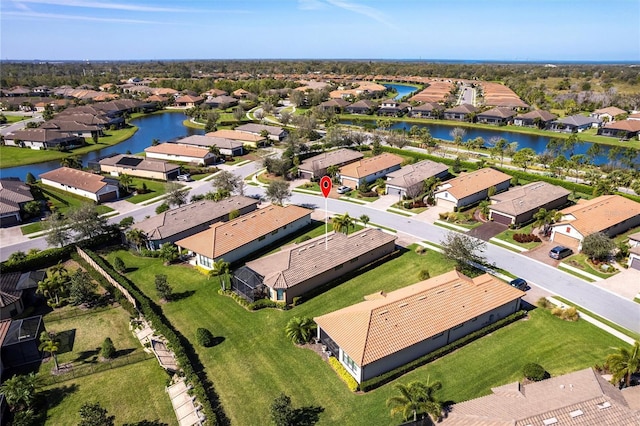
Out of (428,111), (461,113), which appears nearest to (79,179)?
(428,111)

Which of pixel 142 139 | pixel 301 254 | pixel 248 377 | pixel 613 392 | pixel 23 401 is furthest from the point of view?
pixel 142 139

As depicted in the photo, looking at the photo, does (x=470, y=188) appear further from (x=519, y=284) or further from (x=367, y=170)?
(x=519, y=284)

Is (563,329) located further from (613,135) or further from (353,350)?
(613,135)

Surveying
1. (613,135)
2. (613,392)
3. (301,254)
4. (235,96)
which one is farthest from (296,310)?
(235,96)

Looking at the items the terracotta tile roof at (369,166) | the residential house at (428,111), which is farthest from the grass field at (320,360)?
the residential house at (428,111)

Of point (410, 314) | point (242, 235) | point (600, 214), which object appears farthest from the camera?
point (600, 214)

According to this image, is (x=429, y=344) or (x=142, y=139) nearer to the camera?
(x=429, y=344)
